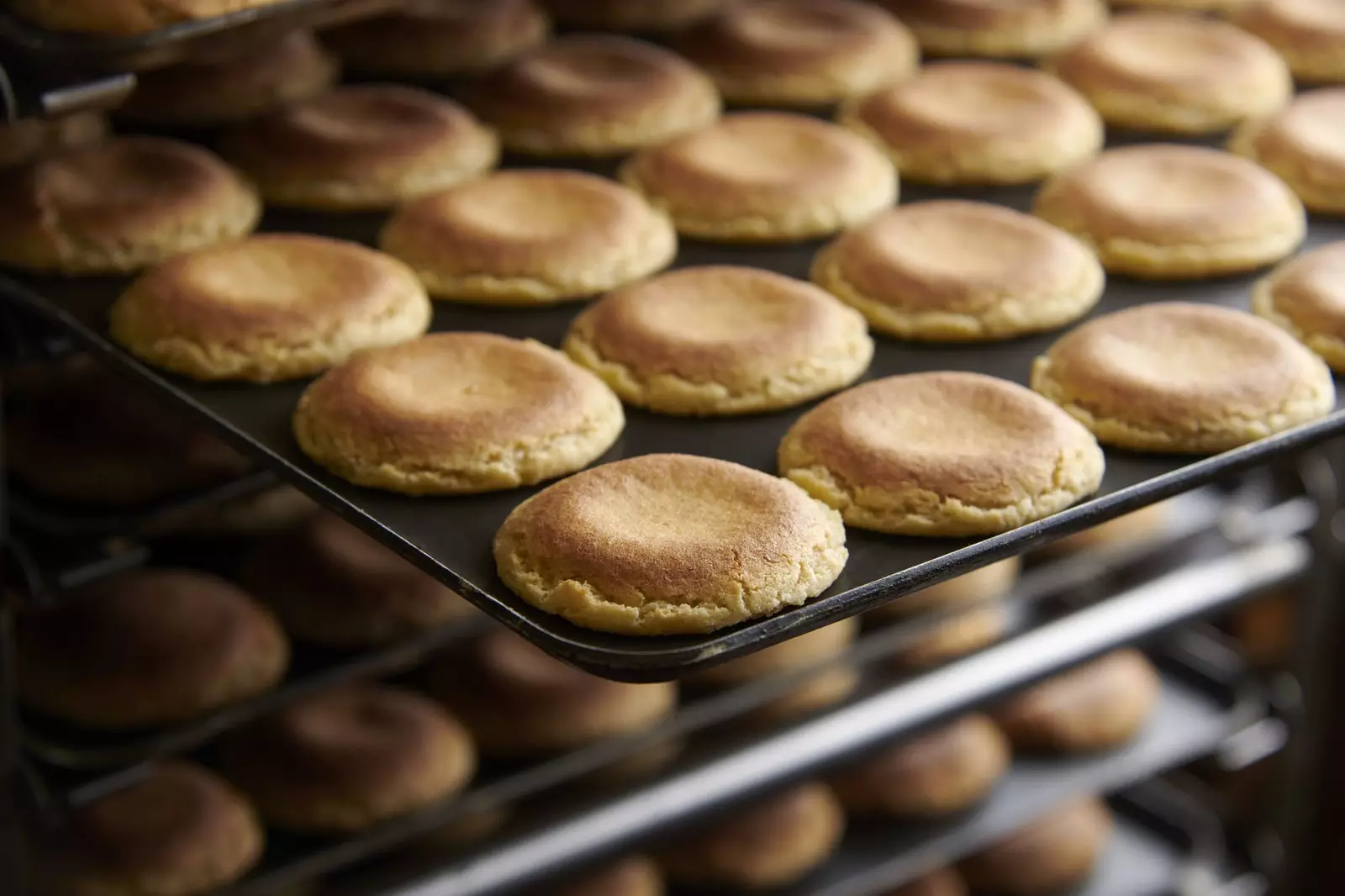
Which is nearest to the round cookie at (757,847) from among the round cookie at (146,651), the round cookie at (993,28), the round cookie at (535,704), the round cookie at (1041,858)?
the round cookie at (535,704)

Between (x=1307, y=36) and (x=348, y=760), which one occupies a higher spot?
(x=1307, y=36)

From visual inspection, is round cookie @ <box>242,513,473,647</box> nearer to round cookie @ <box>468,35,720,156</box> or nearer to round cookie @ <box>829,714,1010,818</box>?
round cookie @ <box>468,35,720,156</box>

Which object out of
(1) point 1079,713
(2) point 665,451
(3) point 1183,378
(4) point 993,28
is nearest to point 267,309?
(2) point 665,451

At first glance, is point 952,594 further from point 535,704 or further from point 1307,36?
point 1307,36

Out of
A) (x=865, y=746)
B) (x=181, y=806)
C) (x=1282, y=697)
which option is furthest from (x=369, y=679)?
(x=1282, y=697)

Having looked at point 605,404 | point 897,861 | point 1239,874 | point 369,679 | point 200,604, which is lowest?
point 1239,874

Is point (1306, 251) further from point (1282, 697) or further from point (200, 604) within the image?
point (200, 604)
